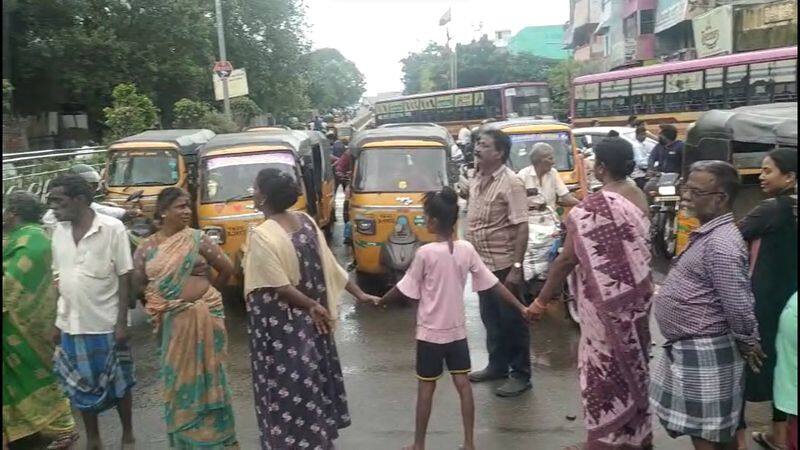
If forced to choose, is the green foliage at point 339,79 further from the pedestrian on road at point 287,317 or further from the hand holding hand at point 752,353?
the hand holding hand at point 752,353

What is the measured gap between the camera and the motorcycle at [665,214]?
962cm

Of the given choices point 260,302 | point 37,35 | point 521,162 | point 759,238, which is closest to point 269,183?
point 260,302

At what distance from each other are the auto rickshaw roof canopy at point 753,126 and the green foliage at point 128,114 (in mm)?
12702

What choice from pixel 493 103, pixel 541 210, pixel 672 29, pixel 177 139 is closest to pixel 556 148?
pixel 541 210

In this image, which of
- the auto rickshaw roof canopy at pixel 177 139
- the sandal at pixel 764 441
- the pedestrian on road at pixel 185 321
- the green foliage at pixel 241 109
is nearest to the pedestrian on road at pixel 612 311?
the sandal at pixel 764 441

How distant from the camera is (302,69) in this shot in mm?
31812

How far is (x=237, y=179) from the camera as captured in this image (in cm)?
883

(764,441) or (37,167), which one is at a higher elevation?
(37,167)

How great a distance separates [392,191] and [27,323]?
196 inches

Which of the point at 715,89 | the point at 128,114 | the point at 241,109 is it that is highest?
the point at 241,109

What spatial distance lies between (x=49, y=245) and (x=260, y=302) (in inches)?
53.2

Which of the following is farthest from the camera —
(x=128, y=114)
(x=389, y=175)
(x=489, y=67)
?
(x=489, y=67)

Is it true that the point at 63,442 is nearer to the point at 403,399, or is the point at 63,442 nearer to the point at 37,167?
the point at 403,399

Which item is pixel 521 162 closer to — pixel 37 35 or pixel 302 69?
pixel 37 35
